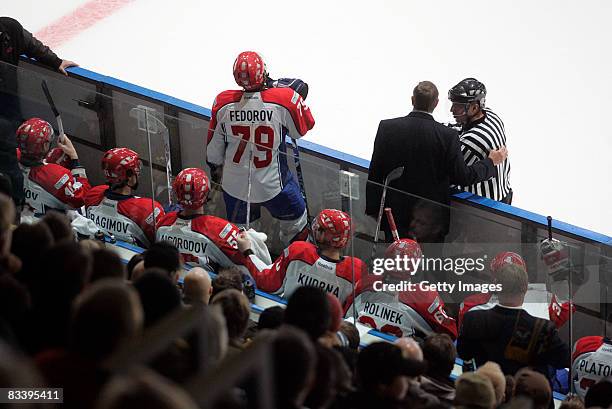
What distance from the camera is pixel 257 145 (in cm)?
470

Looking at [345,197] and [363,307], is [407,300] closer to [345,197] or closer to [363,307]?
[363,307]

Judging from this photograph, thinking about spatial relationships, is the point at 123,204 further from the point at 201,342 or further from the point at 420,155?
the point at 201,342

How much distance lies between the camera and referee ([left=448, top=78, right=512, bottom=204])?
5.31m

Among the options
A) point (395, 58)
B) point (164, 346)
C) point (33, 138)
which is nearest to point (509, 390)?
point (164, 346)

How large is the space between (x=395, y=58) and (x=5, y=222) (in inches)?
205

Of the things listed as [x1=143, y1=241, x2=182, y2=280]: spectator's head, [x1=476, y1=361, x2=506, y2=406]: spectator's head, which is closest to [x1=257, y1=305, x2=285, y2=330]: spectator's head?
[x1=143, y1=241, x2=182, y2=280]: spectator's head

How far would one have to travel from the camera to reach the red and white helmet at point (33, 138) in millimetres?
4578

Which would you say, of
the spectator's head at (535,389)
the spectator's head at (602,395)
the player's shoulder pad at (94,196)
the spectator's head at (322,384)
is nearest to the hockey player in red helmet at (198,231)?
the player's shoulder pad at (94,196)

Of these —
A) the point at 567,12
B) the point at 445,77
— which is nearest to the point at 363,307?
the point at 445,77

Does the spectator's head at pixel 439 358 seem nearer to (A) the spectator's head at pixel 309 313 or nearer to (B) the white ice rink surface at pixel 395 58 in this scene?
(A) the spectator's head at pixel 309 313

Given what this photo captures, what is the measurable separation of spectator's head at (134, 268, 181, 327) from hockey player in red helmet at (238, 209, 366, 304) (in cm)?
164

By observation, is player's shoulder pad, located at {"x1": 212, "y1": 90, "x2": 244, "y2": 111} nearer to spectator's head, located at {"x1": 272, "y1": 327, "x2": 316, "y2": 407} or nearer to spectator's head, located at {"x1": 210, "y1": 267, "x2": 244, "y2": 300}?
spectator's head, located at {"x1": 210, "y1": 267, "x2": 244, "y2": 300}

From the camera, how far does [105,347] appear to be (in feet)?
6.61

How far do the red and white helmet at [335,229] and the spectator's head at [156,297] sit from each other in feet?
5.49
